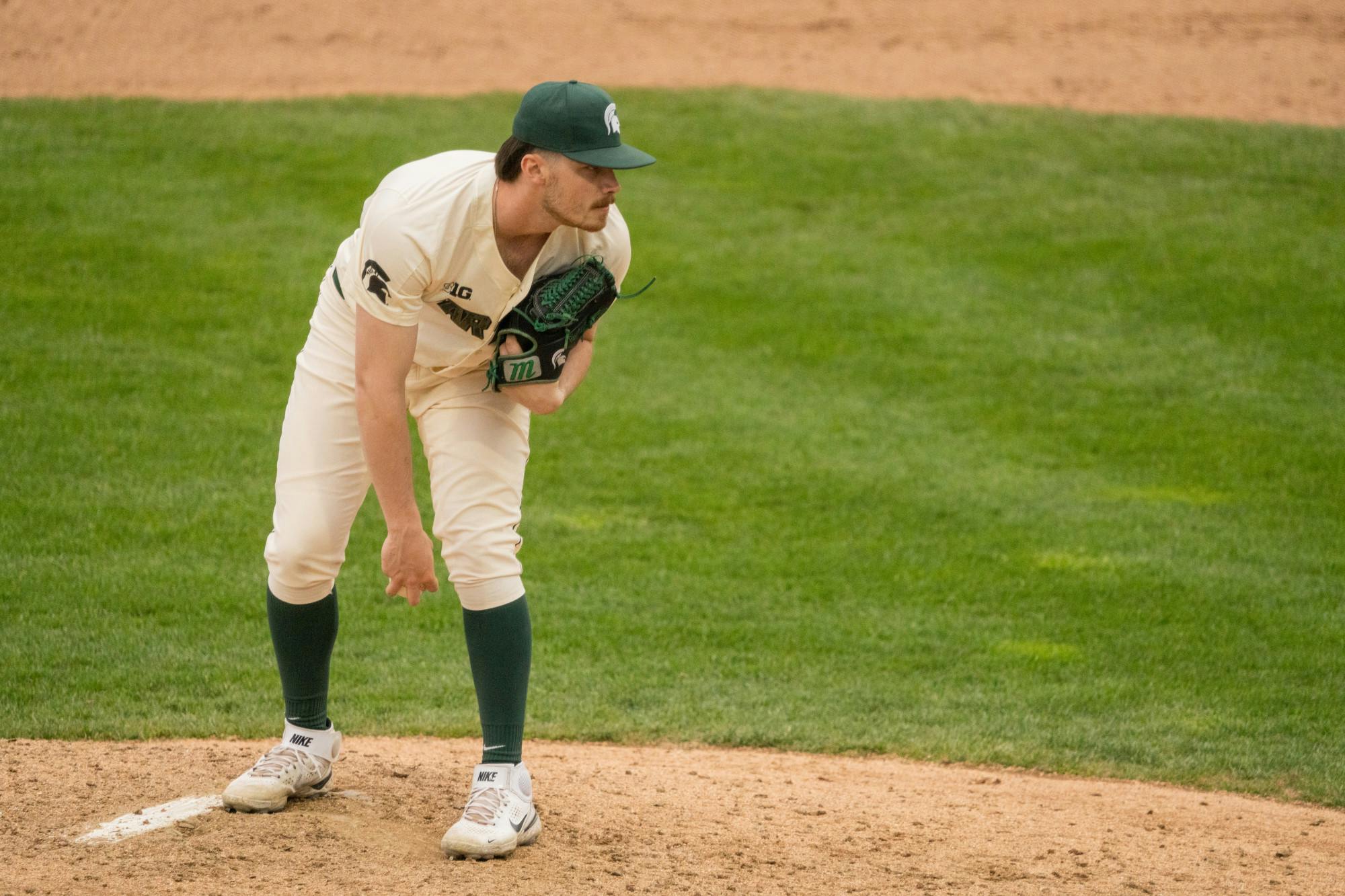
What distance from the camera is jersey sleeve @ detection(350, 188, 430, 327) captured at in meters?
3.63

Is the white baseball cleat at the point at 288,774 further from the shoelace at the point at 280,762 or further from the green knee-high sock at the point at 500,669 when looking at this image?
the green knee-high sock at the point at 500,669

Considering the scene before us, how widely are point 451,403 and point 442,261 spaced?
1.54 ft

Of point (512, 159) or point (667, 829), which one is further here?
point (667, 829)

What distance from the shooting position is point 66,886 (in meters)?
3.45

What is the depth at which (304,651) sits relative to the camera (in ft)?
14.0

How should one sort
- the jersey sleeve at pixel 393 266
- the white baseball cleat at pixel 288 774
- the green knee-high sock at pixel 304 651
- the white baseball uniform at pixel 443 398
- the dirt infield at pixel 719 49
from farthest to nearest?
the dirt infield at pixel 719 49, the green knee-high sock at pixel 304 651, the white baseball cleat at pixel 288 774, the white baseball uniform at pixel 443 398, the jersey sleeve at pixel 393 266

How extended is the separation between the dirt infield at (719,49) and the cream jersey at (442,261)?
14.5 metres

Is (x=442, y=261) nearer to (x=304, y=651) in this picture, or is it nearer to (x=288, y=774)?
(x=304, y=651)

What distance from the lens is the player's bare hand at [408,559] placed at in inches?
149

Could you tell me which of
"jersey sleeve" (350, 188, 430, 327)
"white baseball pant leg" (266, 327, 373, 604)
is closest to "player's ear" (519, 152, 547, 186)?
"jersey sleeve" (350, 188, 430, 327)

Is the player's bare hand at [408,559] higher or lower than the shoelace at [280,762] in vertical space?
higher

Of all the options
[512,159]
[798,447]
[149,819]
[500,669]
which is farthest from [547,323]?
[798,447]

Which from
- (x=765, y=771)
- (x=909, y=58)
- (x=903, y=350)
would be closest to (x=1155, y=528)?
(x=903, y=350)

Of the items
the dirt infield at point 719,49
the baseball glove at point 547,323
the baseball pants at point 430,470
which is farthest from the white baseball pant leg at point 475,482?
the dirt infield at point 719,49
